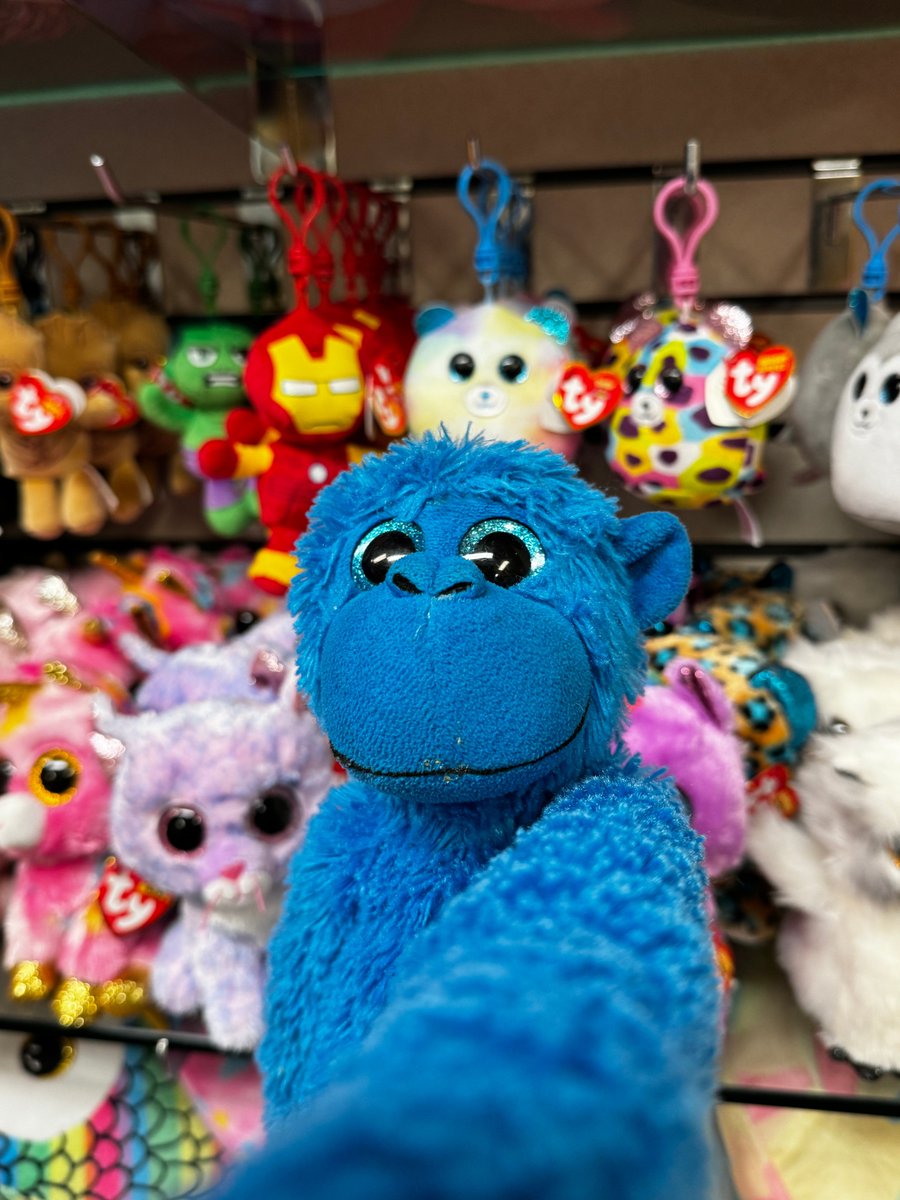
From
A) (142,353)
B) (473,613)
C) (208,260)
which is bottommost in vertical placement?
(473,613)

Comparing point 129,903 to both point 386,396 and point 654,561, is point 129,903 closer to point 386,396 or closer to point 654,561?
point 386,396

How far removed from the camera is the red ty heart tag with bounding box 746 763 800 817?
79 centimetres

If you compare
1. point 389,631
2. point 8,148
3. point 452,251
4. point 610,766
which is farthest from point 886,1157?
point 8,148

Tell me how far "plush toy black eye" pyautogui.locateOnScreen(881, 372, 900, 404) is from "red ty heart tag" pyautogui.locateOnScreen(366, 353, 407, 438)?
41 cm

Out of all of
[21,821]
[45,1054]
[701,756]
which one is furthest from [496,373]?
[45,1054]

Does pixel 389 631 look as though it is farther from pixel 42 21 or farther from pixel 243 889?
pixel 42 21

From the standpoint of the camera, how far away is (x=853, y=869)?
713mm

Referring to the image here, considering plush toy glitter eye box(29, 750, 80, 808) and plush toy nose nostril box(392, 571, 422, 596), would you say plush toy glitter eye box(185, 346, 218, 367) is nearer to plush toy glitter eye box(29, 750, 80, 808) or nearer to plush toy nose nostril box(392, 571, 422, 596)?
plush toy glitter eye box(29, 750, 80, 808)

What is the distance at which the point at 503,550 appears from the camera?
1.33 feet

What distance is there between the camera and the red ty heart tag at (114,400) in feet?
3.12

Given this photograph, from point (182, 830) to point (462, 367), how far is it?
46cm

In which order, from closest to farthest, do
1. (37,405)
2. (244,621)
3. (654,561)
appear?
(654,561), (37,405), (244,621)

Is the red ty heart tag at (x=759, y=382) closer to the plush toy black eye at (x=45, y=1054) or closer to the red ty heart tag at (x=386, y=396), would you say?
the red ty heart tag at (x=386, y=396)

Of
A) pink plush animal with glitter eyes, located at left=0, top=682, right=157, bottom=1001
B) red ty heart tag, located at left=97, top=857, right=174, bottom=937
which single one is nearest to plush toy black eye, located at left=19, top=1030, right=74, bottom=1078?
pink plush animal with glitter eyes, located at left=0, top=682, right=157, bottom=1001
